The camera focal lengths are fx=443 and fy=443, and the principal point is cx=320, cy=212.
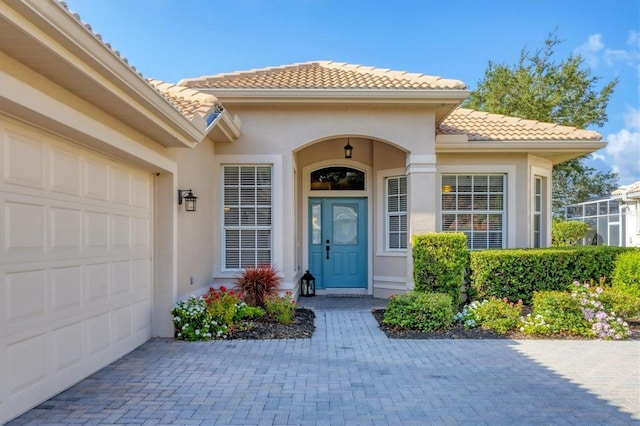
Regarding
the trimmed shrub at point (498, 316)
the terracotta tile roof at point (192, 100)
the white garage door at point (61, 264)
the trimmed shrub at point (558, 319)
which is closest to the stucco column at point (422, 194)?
the trimmed shrub at point (498, 316)

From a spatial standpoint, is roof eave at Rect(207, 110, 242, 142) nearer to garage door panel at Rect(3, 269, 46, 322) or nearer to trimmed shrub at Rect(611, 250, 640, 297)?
garage door panel at Rect(3, 269, 46, 322)

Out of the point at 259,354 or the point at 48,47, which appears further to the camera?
the point at 259,354

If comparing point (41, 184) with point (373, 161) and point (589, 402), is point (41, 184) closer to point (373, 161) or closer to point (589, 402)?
point (589, 402)

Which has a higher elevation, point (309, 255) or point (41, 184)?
point (41, 184)

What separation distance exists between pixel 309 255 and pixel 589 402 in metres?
7.69

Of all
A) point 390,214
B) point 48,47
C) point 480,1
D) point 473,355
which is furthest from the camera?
point 480,1

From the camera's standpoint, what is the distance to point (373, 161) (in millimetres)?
11062

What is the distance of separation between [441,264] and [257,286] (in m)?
3.54

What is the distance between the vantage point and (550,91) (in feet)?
71.2

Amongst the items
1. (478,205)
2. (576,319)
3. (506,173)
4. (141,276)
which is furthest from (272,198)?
(576,319)

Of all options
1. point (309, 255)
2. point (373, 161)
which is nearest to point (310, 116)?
point (373, 161)

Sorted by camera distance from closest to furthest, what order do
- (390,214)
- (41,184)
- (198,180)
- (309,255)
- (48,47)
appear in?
(48,47), (41,184), (198,180), (390,214), (309,255)

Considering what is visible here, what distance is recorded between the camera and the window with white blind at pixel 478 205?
10.5 meters

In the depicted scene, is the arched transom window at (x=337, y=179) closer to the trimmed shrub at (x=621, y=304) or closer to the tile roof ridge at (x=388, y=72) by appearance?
the tile roof ridge at (x=388, y=72)
